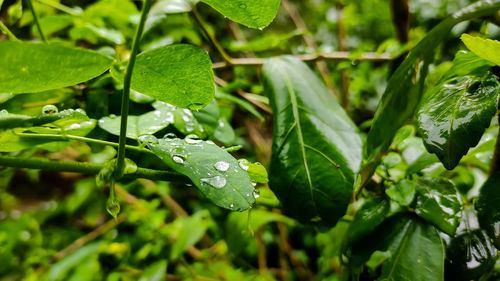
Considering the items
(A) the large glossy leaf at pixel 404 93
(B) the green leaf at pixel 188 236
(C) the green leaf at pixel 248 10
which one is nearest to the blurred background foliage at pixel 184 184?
(B) the green leaf at pixel 188 236

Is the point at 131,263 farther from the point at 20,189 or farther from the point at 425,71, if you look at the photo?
the point at 20,189

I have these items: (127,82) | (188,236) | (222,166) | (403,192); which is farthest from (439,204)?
(188,236)

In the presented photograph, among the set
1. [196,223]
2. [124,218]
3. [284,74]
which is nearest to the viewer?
[284,74]

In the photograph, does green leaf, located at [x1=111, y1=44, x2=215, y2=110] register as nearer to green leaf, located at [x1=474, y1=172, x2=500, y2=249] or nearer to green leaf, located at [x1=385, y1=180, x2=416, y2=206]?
green leaf, located at [x1=385, y1=180, x2=416, y2=206]

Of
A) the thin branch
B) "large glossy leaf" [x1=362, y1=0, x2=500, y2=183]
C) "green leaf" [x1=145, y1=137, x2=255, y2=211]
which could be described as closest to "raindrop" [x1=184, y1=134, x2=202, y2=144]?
"green leaf" [x1=145, y1=137, x2=255, y2=211]

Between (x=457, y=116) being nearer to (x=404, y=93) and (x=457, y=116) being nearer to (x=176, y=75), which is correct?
(x=404, y=93)

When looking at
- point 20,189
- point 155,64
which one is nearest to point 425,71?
point 155,64
